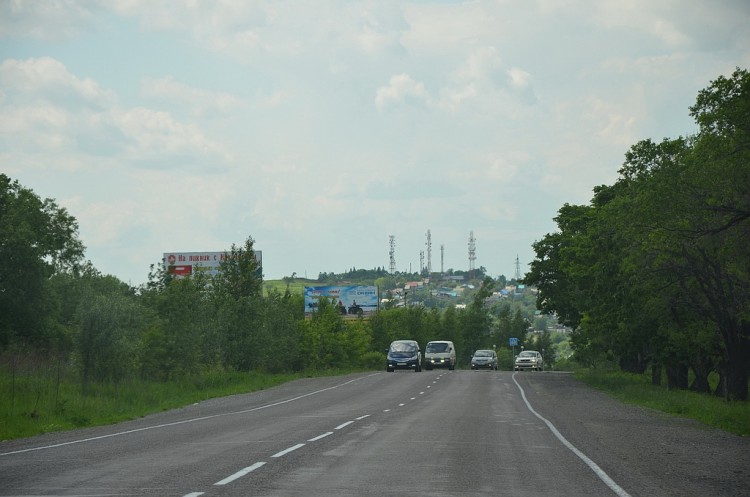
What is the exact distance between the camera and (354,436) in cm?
1764

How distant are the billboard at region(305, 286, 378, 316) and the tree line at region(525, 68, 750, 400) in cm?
5586

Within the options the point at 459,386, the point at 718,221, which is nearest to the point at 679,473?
the point at 718,221

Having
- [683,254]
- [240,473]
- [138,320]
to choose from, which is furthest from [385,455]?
[683,254]

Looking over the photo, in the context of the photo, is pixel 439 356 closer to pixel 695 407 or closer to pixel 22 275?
pixel 22 275

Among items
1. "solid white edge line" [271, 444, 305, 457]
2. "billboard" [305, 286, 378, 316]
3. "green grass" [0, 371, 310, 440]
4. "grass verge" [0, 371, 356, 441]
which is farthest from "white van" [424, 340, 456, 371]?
"solid white edge line" [271, 444, 305, 457]

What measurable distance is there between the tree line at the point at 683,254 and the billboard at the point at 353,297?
55.9m

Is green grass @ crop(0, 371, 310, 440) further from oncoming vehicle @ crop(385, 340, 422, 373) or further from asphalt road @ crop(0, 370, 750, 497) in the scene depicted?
oncoming vehicle @ crop(385, 340, 422, 373)

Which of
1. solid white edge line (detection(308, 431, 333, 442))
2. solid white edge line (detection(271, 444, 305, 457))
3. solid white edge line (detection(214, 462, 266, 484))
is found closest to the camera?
solid white edge line (detection(214, 462, 266, 484))

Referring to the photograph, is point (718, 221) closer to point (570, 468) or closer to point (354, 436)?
point (354, 436)

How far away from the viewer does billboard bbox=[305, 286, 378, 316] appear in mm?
107562

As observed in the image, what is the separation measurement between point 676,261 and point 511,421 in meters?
15.2

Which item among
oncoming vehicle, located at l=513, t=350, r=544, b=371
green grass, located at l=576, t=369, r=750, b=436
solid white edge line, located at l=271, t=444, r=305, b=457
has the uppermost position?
oncoming vehicle, located at l=513, t=350, r=544, b=371

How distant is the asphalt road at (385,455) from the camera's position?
1060 centimetres

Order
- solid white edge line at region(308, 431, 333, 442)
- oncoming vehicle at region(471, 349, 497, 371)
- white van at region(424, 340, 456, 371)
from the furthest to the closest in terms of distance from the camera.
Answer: oncoming vehicle at region(471, 349, 497, 371), white van at region(424, 340, 456, 371), solid white edge line at region(308, 431, 333, 442)
